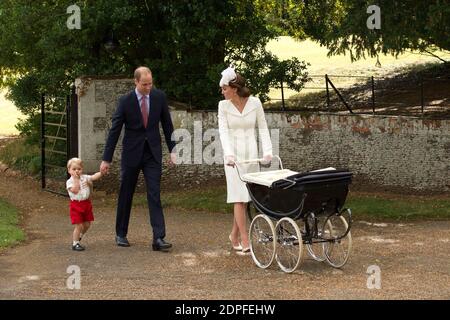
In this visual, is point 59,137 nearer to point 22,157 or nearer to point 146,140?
point 22,157

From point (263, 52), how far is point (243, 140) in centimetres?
825

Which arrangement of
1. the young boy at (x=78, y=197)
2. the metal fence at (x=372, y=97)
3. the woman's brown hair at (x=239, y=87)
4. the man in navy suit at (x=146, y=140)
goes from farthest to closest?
the metal fence at (x=372, y=97), the young boy at (x=78, y=197), the man in navy suit at (x=146, y=140), the woman's brown hair at (x=239, y=87)

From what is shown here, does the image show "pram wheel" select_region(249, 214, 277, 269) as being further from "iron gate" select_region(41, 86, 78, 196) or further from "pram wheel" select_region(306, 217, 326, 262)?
"iron gate" select_region(41, 86, 78, 196)

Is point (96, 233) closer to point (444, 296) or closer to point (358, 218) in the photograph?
point (358, 218)

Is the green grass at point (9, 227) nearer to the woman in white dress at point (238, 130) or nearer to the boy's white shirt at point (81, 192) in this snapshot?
the boy's white shirt at point (81, 192)

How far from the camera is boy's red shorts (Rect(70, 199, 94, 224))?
Answer: 11.1 m

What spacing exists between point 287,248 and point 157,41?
9403 millimetres

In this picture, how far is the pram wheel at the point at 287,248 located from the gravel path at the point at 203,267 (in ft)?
0.47

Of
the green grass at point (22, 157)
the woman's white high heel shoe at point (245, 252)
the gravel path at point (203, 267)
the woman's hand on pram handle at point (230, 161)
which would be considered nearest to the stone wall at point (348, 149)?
the gravel path at point (203, 267)

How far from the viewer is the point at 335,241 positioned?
384 inches

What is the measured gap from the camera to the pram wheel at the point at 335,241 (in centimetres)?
977

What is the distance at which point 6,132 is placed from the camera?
29.6m

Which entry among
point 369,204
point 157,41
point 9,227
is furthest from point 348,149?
point 9,227

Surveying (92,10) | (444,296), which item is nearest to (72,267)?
(444,296)
